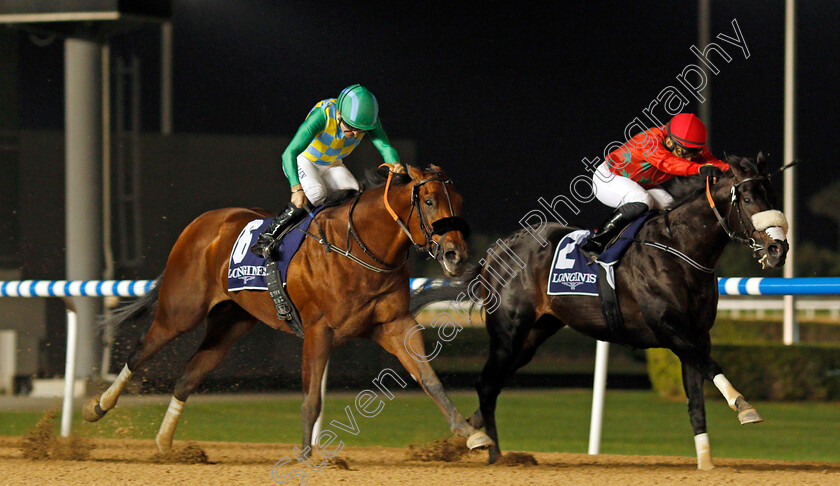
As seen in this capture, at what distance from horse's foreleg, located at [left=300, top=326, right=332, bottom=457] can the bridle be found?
504 millimetres

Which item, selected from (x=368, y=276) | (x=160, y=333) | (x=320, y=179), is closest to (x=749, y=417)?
(x=368, y=276)

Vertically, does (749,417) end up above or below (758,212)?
below

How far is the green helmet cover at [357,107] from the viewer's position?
Answer: 169 inches

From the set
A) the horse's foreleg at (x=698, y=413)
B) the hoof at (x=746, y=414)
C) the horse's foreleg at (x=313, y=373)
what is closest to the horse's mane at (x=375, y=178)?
the horse's foreleg at (x=313, y=373)

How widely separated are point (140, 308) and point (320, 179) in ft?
4.17

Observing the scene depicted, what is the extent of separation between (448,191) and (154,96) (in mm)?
9083

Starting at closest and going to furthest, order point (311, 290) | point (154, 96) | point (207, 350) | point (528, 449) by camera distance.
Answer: point (311, 290) → point (207, 350) → point (528, 449) → point (154, 96)

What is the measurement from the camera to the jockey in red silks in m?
4.56

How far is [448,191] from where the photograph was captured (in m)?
3.95

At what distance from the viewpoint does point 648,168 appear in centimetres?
489

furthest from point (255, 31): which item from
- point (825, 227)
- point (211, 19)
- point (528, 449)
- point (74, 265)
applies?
point (825, 227)

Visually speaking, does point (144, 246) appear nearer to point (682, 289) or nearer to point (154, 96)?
point (154, 96)

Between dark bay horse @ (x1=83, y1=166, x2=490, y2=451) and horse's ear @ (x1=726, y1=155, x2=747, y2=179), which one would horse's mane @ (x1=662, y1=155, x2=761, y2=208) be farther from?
dark bay horse @ (x1=83, y1=166, x2=490, y2=451)

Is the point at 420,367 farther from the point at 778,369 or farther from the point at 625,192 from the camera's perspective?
the point at 778,369
